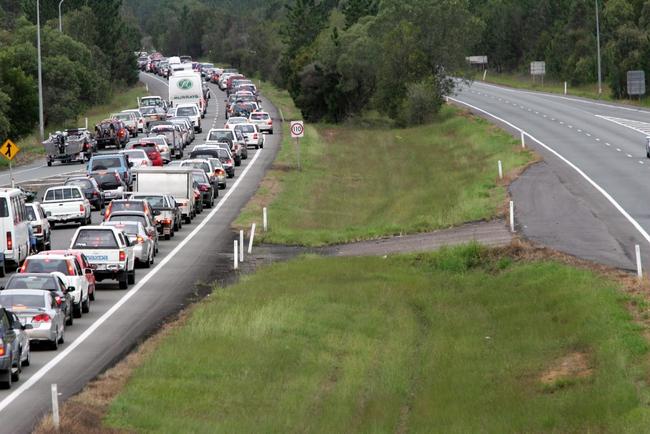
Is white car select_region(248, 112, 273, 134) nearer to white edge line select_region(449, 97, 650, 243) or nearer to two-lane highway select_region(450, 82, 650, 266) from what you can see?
two-lane highway select_region(450, 82, 650, 266)

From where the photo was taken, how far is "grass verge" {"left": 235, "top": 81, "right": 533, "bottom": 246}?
49875 mm

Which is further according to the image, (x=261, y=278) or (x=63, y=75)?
(x=63, y=75)

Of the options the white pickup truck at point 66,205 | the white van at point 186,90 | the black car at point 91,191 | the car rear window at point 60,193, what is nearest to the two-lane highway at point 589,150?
the white pickup truck at point 66,205

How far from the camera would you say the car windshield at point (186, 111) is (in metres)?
99.2

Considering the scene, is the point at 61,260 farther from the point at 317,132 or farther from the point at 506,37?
the point at 506,37

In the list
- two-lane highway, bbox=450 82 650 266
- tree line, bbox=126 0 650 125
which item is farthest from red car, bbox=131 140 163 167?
tree line, bbox=126 0 650 125

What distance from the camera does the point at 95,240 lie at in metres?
36.8

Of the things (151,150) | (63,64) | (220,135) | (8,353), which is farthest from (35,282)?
(63,64)

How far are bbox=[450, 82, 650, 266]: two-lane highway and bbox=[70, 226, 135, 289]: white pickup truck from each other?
1167 centimetres

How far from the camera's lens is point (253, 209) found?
56594 millimetres

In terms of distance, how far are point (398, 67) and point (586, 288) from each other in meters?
72.6

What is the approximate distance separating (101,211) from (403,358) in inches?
1229

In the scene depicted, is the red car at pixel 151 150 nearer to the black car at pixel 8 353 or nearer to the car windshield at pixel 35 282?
the car windshield at pixel 35 282

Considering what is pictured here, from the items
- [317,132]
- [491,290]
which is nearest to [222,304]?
[491,290]
